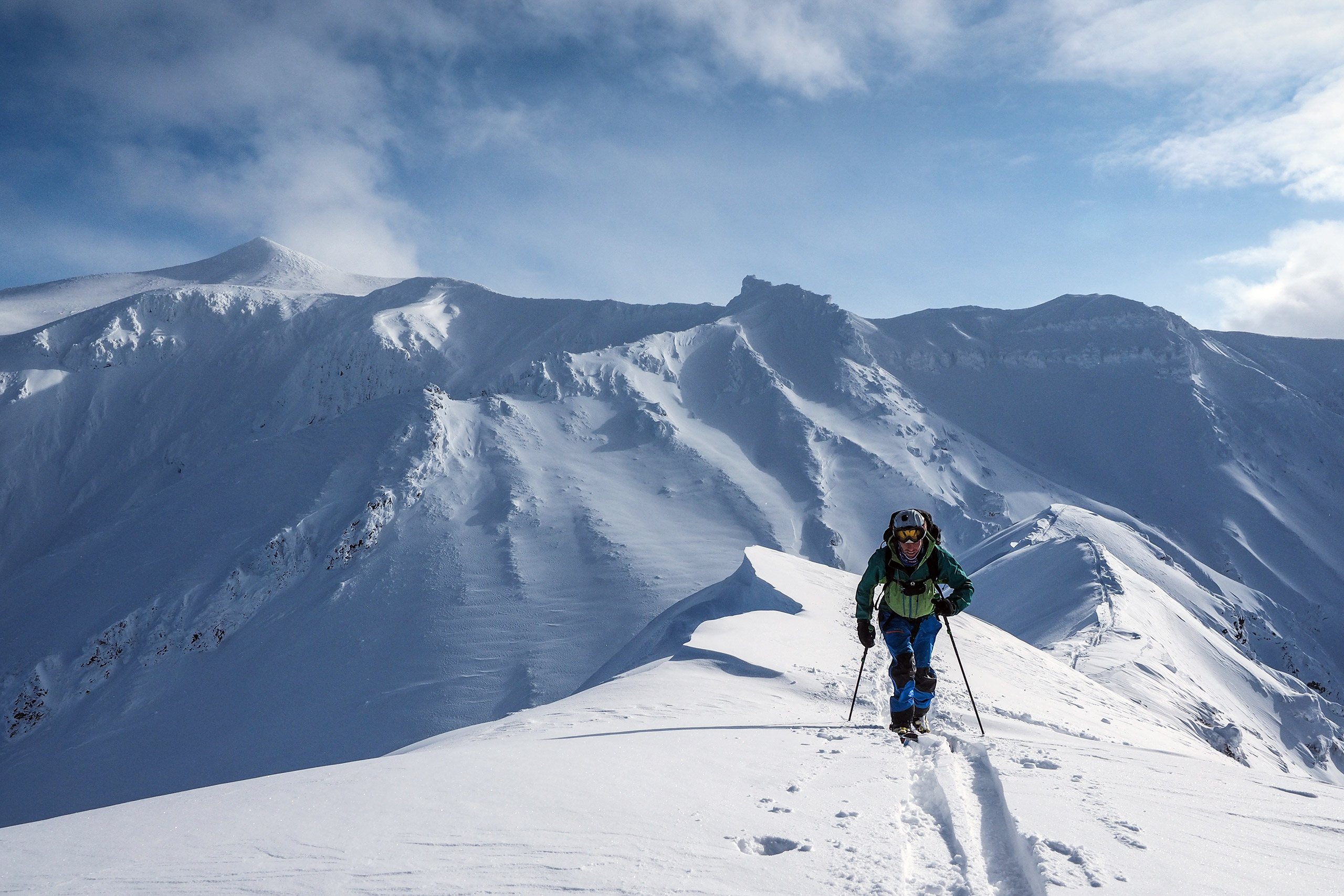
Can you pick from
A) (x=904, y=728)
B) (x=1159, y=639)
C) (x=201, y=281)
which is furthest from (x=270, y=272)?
(x=904, y=728)

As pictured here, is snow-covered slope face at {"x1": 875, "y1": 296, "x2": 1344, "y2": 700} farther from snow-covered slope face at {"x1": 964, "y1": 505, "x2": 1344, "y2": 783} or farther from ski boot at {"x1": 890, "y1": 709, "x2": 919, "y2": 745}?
ski boot at {"x1": 890, "y1": 709, "x2": 919, "y2": 745}


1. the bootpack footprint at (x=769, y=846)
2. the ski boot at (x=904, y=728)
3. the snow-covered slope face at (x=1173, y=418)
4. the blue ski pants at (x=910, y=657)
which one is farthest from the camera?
the snow-covered slope face at (x=1173, y=418)

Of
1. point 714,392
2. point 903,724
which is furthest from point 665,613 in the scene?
point 714,392

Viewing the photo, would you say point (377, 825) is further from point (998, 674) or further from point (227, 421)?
point (227, 421)

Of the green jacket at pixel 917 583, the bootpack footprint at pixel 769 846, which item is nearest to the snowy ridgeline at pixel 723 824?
the bootpack footprint at pixel 769 846

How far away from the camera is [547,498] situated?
133 ft

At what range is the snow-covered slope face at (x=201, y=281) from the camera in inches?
3578

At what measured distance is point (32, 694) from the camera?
99.6ft

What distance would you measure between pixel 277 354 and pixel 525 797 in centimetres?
8949

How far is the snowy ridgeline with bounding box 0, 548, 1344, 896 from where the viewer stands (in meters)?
3.13

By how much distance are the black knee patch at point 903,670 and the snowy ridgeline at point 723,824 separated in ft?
1.67

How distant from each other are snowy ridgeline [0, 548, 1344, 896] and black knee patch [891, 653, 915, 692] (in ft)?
1.67

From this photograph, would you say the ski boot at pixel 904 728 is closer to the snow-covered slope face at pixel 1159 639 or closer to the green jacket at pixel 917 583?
the green jacket at pixel 917 583

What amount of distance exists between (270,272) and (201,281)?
29.0 feet
